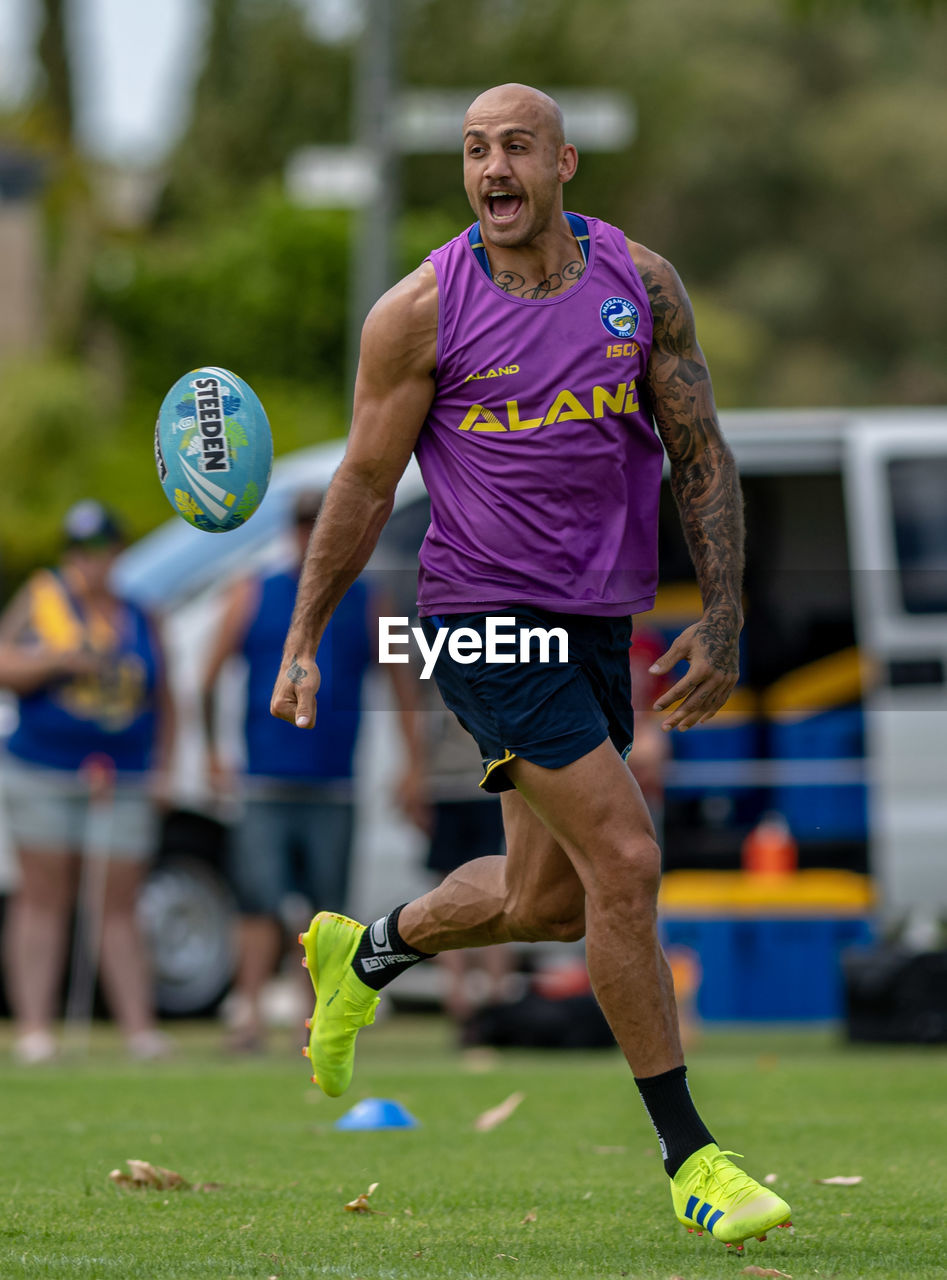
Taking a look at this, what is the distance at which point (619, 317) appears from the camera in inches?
188

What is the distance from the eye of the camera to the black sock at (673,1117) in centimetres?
463

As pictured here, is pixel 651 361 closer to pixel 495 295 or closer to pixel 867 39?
pixel 495 295

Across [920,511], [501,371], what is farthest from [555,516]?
[920,511]

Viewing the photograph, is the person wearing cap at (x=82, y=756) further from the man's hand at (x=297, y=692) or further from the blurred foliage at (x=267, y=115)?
the blurred foliage at (x=267, y=115)

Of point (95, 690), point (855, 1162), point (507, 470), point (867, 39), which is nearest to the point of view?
point (507, 470)

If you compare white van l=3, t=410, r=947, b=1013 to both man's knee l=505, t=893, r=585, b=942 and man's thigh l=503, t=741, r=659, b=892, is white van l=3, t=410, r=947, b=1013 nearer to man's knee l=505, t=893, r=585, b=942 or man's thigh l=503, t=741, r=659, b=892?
man's knee l=505, t=893, r=585, b=942

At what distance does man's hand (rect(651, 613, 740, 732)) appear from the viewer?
4703 mm

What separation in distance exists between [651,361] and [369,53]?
10489 millimetres

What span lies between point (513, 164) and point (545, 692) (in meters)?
1.09

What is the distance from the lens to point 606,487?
4.77m

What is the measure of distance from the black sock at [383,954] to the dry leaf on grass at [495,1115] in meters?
1.76

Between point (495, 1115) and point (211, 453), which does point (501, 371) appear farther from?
point (495, 1115)

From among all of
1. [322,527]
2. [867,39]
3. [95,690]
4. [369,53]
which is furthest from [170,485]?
[867,39]

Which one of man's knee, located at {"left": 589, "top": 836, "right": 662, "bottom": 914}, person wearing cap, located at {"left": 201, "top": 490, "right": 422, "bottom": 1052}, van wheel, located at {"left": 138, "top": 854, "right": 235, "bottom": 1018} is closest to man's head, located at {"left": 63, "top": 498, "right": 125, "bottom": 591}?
person wearing cap, located at {"left": 201, "top": 490, "right": 422, "bottom": 1052}
